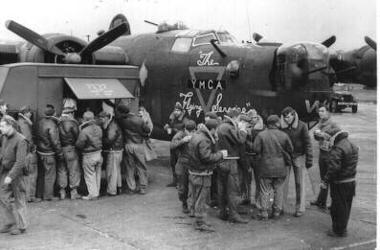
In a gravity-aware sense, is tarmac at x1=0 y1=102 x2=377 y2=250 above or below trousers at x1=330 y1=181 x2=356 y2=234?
below

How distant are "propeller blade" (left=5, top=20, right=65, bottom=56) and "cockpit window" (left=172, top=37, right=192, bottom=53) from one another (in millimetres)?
3226

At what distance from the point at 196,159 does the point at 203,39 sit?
20.8 feet

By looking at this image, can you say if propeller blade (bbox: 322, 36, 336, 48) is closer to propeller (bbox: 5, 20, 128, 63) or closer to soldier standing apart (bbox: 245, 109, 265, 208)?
soldier standing apart (bbox: 245, 109, 265, 208)

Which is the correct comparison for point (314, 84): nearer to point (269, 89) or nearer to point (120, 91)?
point (269, 89)

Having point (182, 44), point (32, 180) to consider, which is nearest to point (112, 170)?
point (32, 180)

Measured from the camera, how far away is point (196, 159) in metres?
8.43

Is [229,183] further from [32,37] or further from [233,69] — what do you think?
[32,37]

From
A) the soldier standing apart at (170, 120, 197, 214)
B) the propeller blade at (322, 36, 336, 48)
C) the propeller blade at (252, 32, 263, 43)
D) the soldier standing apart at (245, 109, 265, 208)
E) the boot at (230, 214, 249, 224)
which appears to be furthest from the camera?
the propeller blade at (252, 32, 263, 43)

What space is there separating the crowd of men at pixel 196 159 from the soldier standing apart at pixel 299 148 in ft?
0.06

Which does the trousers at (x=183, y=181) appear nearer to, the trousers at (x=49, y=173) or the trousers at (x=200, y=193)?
the trousers at (x=200, y=193)

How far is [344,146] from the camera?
8062mm

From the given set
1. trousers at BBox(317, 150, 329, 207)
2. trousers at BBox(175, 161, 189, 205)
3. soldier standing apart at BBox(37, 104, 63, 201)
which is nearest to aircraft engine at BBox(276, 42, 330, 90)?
trousers at BBox(317, 150, 329, 207)

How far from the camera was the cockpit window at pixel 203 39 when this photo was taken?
13938 mm

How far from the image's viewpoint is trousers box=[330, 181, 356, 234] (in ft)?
26.5
